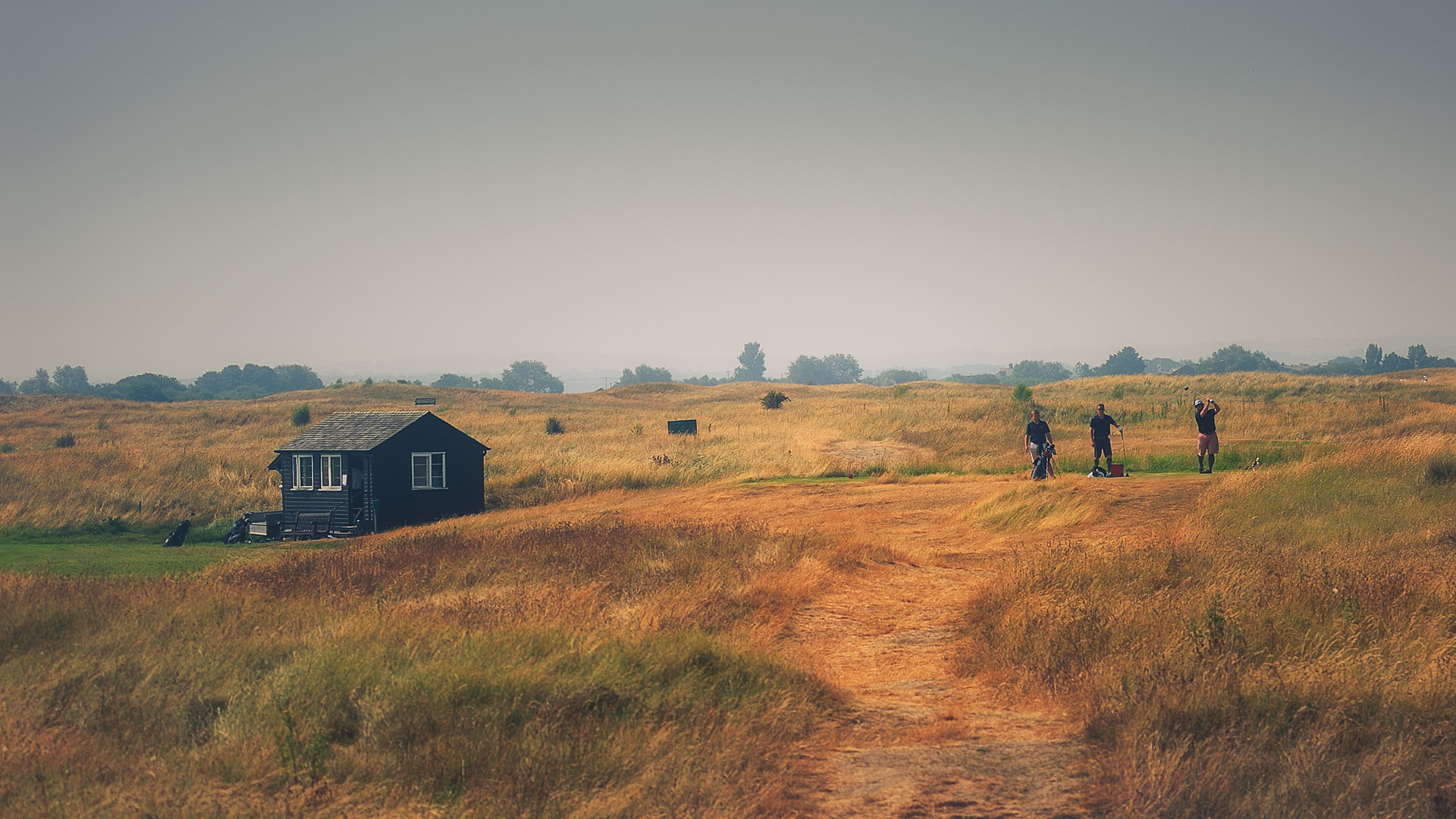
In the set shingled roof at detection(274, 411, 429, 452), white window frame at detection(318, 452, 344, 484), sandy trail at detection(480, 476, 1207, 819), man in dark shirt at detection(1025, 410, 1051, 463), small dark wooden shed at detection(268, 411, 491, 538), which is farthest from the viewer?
shingled roof at detection(274, 411, 429, 452)

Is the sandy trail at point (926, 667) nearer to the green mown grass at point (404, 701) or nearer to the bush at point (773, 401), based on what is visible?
the green mown grass at point (404, 701)

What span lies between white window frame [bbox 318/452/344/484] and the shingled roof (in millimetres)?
376

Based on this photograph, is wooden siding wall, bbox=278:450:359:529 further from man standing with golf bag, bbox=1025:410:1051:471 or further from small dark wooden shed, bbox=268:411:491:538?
man standing with golf bag, bbox=1025:410:1051:471

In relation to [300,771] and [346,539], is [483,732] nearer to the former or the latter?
[300,771]

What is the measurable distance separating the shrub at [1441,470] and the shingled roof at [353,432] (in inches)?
1074

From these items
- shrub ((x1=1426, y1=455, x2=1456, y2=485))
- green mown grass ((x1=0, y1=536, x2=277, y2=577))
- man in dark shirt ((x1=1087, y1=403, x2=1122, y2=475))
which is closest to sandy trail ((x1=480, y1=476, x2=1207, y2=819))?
man in dark shirt ((x1=1087, y1=403, x2=1122, y2=475))

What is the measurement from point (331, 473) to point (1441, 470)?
29142mm

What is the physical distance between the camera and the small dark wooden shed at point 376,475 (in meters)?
28.3

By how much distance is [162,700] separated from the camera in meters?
8.21

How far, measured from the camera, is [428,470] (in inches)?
1181

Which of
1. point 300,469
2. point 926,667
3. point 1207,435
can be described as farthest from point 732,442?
point 926,667

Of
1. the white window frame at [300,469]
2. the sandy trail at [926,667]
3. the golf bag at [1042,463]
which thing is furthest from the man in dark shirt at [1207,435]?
the white window frame at [300,469]

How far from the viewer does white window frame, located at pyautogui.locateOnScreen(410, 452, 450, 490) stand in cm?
2970

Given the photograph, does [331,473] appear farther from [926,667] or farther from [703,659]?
[926,667]
